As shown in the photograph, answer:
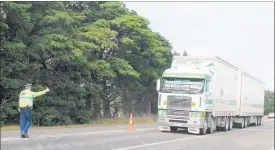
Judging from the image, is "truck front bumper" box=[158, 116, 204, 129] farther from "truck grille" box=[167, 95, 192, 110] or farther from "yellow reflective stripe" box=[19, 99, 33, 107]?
"yellow reflective stripe" box=[19, 99, 33, 107]

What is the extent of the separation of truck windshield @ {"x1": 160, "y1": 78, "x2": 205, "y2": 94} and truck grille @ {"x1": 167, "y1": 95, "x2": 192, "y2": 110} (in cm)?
33

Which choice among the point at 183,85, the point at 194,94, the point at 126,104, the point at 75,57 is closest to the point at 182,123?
the point at 194,94

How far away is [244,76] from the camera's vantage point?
30.7m

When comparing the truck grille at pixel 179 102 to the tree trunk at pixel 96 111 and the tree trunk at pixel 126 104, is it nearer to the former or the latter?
the tree trunk at pixel 96 111

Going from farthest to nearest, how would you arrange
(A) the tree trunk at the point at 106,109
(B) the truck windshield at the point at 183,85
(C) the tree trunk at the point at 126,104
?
1. (C) the tree trunk at the point at 126,104
2. (A) the tree trunk at the point at 106,109
3. (B) the truck windshield at the point at 183,85

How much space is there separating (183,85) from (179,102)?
2.93ft

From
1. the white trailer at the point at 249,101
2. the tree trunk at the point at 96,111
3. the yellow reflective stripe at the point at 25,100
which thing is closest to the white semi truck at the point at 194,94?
the white trailer at the point at 249,101

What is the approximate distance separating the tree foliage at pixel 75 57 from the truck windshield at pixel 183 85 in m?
8.50

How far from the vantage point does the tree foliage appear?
26594 mm

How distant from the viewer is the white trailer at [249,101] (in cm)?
3044

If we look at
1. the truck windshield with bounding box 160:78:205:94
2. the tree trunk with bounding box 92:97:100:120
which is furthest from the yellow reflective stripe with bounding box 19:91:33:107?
the tree trunk with bounding box 92:97:100:120

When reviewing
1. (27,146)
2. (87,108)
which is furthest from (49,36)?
(27,146)

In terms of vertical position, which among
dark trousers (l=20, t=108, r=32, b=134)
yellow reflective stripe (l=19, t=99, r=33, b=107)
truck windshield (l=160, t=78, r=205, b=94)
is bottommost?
dark trousers (l=20, t=108, r=32, b=134)

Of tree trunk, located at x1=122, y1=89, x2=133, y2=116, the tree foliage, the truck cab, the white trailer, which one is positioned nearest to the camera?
the truck cab
